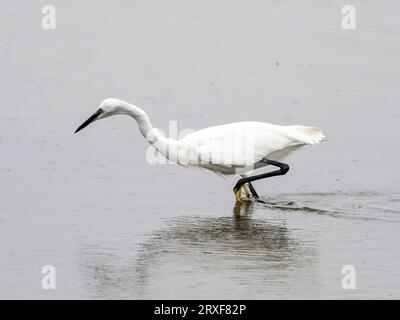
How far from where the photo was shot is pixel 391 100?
618 inches

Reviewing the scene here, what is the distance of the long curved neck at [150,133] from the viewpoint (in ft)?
37.6

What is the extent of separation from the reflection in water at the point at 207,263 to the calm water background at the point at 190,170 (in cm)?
2

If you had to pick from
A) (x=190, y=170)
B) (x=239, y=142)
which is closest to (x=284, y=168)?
(x=239, y=142)

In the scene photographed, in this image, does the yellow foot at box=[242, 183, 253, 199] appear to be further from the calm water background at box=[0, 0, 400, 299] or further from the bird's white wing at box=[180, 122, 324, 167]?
the bird's white wing at box=[180, 122, 324, 167]

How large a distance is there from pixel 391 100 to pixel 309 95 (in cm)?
121

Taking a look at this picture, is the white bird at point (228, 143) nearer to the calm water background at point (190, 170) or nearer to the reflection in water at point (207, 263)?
the calm water background at point (190, 170)

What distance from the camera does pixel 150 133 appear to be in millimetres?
11516

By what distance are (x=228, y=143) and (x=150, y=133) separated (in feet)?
2.80

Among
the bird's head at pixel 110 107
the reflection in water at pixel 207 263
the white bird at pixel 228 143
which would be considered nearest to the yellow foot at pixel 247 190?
the white bird at pixel 228 143

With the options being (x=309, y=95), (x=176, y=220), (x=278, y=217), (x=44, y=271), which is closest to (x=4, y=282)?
(x=44, y=271)

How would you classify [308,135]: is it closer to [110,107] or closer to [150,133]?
[150,133]

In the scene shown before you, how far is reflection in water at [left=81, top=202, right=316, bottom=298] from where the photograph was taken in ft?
28.3

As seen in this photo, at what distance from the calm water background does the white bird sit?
357 millimetres

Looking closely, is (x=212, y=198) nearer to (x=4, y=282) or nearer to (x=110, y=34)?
(x=4, y=282)
